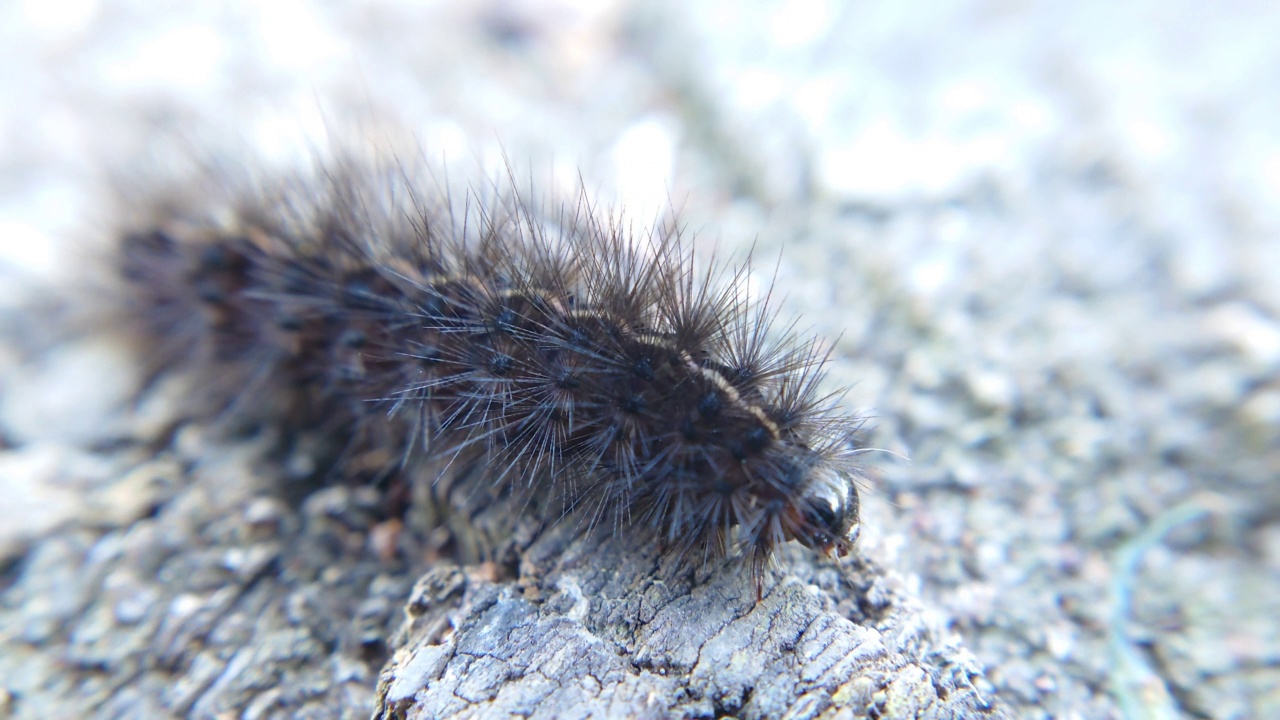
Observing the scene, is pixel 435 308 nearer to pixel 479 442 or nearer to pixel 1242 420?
pixel 479 442

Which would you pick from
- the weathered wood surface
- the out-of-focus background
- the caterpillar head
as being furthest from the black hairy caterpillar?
the out-of-focus background

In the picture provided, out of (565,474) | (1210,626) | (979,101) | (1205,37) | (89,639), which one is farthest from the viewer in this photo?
(1205,37)

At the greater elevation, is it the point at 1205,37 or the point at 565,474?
the point at 1205,37

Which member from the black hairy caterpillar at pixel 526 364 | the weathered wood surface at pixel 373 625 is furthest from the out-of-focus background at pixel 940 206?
the black hairy caterpillar at pixel 526 364

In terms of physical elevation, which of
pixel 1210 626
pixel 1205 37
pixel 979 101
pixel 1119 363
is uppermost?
pixel 1205 37

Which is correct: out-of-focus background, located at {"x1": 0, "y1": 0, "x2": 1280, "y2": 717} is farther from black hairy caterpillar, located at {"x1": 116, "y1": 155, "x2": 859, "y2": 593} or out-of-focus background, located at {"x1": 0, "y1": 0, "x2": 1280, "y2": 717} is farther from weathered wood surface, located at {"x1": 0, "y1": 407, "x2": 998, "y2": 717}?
black hairy caterpillar, located at {"x1": 116, "y1": 155, "x2": 859, "y2": 593}

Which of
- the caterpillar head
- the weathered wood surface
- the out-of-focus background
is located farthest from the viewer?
the out-of-focus background

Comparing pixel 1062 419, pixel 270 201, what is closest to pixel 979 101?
pixel 1062 419
